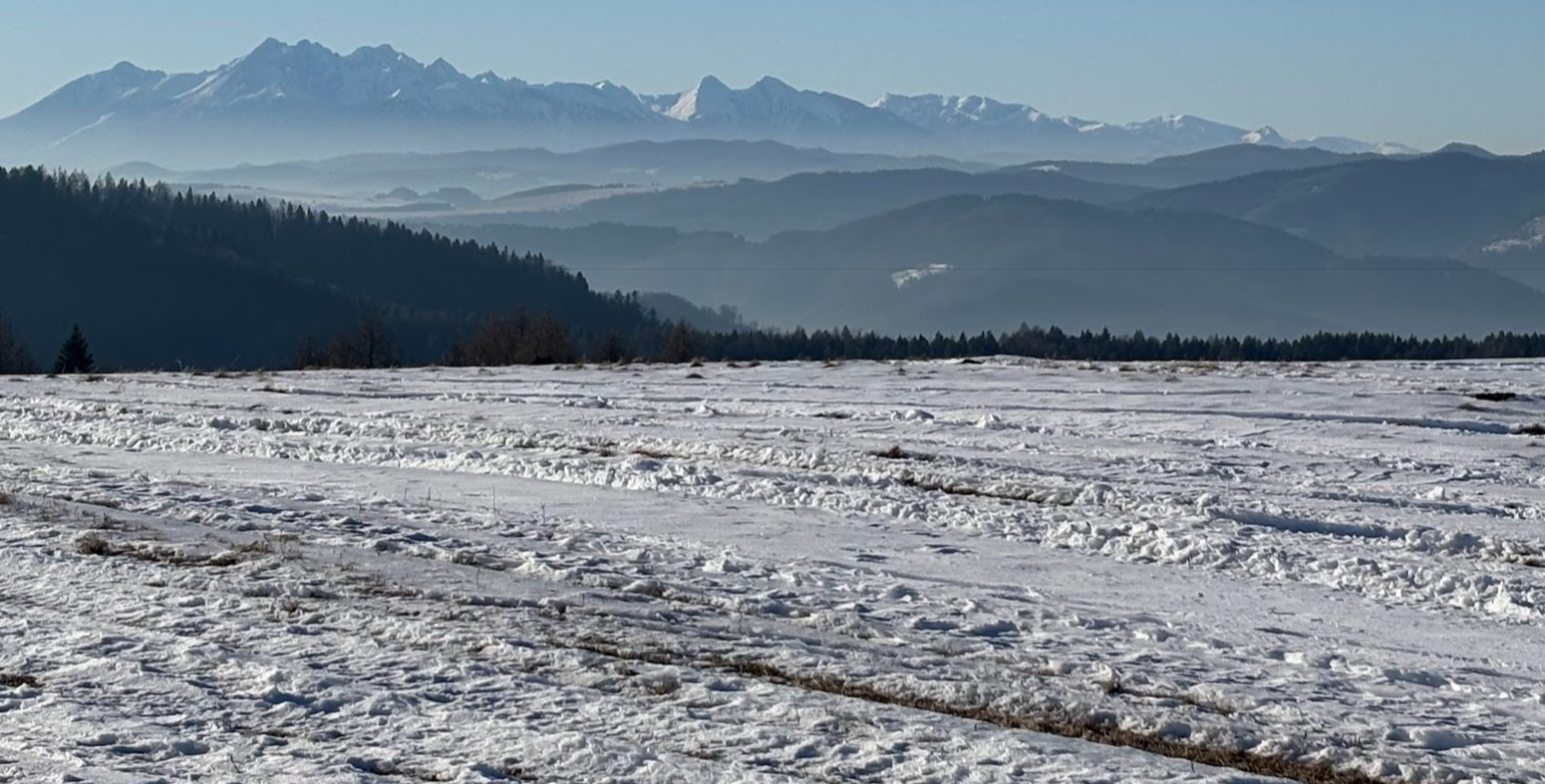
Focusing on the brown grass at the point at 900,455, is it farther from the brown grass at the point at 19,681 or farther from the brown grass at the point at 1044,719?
the brown grass at the point at 19,681

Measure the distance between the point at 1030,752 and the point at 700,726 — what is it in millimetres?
1895

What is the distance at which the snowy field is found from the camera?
29.1 ft

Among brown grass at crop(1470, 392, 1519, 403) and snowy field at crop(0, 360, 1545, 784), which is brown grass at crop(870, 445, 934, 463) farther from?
brown grass at crop(1470, 392, 1519, 403)

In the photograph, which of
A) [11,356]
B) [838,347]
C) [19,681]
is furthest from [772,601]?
[838,347]

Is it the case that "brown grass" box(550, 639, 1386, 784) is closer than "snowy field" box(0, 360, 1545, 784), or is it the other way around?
"brown grass" box(550, 639, 1386, 784)

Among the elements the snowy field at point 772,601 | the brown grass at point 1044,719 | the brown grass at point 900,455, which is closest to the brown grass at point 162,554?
the snowy field at point 772,601

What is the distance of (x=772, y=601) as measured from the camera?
12.3m

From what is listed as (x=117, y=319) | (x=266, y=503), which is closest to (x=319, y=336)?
(x=117, y=319)

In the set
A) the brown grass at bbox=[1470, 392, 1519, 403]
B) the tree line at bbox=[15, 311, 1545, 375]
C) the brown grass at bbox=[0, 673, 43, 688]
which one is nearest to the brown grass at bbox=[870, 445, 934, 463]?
the brown grass at bbox=[1470, 392, 1519, 403]

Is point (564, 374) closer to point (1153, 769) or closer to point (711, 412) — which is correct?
point (711, 412)

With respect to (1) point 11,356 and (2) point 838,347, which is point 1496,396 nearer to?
(1) point 11,356

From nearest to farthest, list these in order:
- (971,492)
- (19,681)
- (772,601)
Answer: (19,681) < (772,601) < (971,492)

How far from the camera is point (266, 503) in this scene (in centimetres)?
1633

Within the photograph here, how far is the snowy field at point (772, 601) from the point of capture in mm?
8859
